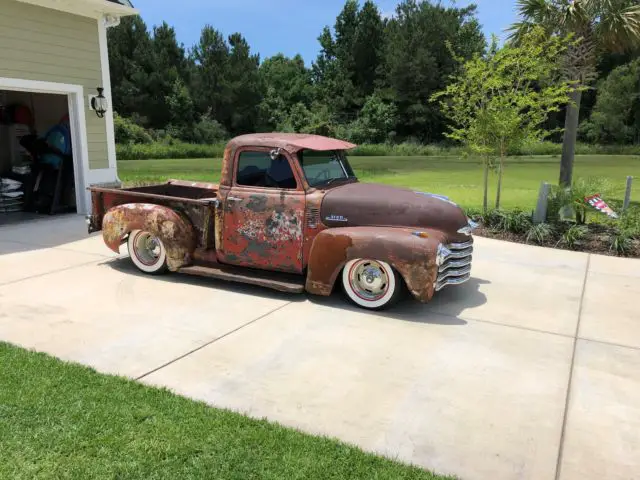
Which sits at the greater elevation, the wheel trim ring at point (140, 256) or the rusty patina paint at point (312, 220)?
the rusty patina paint at point (312, 220)

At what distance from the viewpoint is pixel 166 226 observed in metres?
5.90

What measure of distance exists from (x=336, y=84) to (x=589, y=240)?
184 feet

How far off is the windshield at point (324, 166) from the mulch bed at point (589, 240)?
4072mm

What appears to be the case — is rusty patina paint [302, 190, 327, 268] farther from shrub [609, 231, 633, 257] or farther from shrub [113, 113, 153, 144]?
shrub [113, 113, 153, 144]

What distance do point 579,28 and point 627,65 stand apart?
41328 mm

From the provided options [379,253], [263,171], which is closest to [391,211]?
[379,253]

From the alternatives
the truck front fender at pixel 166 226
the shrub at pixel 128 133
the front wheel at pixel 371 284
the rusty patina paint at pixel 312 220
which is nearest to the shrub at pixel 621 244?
the front wheel at pixel 371 284

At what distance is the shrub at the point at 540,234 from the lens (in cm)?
862

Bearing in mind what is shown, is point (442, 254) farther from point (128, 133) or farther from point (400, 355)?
point (128, 133)

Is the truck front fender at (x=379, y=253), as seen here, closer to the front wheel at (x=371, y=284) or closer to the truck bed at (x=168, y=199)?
the front wheel at (x=371, y=284)

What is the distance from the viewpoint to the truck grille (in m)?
5.02

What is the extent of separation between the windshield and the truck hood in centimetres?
34

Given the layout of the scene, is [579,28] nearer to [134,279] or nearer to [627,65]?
[134,279]

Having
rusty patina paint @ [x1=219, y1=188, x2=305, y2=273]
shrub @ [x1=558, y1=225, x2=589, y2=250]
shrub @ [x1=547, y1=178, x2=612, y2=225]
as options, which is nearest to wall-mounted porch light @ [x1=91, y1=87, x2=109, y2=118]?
rusty patina paint @ [x1=219, y1=188, x2=305, y2=273]
